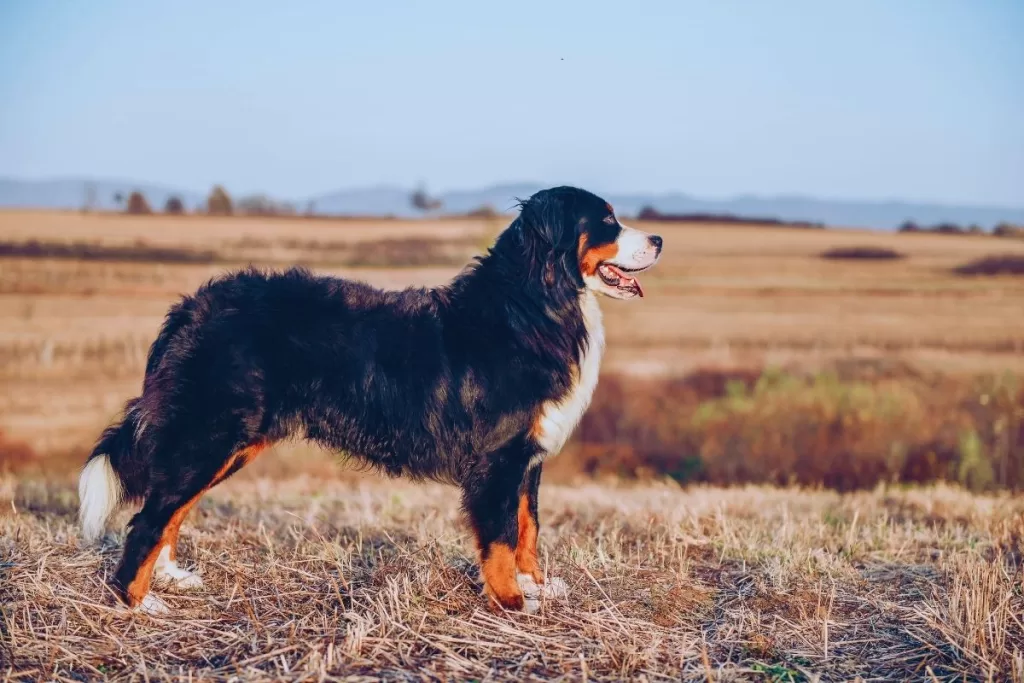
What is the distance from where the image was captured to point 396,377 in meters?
4.61

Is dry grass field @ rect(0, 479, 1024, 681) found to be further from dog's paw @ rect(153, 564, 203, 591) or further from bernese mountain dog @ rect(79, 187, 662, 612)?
bernese mountain dog @ rect(79, 187, 662, 612)

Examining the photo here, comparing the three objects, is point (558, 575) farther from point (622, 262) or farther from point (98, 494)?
point (98, 494)

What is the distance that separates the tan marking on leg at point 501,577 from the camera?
4281mm

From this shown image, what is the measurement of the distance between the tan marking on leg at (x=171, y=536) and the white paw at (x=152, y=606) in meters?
0.04

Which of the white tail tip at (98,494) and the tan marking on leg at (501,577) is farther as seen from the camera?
the white tail tip at (98,494)

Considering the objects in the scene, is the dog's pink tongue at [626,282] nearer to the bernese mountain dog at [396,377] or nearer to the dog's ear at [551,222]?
the bernese mountain dog at [396,377]

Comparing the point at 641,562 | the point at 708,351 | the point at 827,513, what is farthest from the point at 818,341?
the point at 641,562

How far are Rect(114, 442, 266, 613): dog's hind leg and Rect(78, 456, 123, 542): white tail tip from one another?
9.0 inches

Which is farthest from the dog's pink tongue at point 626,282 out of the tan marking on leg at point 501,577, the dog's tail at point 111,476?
the dog's tail at point 111,476

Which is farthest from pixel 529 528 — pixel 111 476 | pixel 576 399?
pixel 111 476

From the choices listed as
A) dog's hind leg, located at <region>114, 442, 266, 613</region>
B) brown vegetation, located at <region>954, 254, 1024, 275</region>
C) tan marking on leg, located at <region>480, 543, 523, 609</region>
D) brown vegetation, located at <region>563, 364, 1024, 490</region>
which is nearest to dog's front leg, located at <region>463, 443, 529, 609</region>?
tan marking on leg, located at <region>480, 543, 523, 609</region>

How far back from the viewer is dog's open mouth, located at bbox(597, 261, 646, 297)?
15.6ft

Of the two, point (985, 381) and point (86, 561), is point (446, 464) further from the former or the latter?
point (985, 381)

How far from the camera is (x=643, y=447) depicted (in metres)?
15.1
